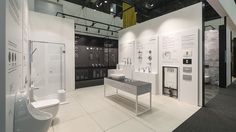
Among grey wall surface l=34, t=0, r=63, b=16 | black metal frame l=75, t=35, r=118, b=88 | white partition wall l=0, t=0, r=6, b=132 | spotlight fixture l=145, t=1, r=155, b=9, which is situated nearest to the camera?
white partition wall l=0, t=0, r=6, b=132

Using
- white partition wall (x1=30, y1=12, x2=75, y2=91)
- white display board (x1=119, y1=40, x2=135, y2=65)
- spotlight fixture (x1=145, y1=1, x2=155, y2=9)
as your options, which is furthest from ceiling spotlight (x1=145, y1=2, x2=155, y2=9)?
white partition wall (x1=30, y1=12, x2=75, y2=91)

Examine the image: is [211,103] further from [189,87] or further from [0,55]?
[0,55]

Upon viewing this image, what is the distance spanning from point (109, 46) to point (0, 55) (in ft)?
24.6

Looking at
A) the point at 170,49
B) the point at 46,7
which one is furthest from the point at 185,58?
the point at 46,7

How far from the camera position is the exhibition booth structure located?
3.50m

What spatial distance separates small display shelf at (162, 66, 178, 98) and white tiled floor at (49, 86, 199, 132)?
1.63 ft

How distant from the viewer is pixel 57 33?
4734mm

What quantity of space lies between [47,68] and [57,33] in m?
1.44

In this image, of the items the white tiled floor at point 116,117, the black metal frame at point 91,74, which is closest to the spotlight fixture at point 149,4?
the black metal frame at point 91,74

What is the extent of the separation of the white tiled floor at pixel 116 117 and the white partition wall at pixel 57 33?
1.68 m

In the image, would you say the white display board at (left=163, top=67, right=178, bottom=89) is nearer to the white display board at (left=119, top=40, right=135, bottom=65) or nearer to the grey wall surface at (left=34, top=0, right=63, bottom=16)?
the white display board at (left=119, top=40, right=135, bottom=65)

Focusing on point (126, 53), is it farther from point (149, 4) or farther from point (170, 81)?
point (170, 81)

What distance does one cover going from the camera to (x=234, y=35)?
28.1 feet

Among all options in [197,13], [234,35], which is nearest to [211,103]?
[197,13]
